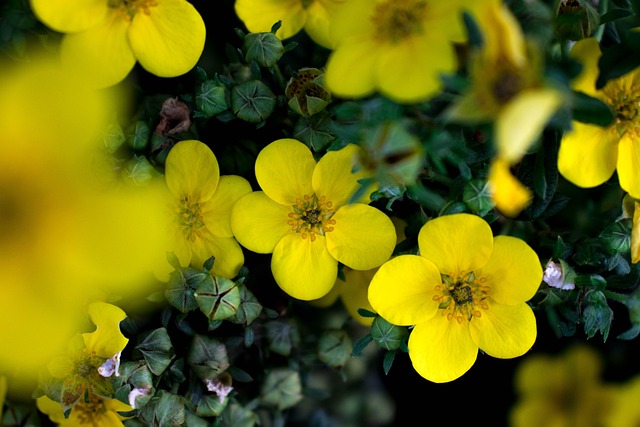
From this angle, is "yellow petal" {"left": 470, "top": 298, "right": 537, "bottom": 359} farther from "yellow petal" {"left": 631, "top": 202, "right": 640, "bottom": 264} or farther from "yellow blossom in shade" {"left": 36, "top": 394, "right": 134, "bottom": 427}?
"yellow blossom in shade" {"left": 36, "top": 394, "right": 134, "bottom": 427}

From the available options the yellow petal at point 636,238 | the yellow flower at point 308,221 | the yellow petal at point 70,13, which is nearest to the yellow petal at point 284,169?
the yellow flower at point 308,221

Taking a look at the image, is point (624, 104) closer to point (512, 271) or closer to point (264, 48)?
point (512, 271)

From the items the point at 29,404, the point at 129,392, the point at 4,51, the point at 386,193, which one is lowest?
the point at 29,404

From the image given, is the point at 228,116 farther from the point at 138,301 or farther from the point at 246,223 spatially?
the point at 138,301

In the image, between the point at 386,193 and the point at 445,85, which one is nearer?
the point at 445,85

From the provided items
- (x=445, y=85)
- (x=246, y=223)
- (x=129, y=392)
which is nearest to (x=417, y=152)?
(x=445, y=85)

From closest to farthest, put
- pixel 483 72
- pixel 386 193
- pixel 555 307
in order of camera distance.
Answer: pixel 483 72 → pixel 386 193 → pixel 555 307
